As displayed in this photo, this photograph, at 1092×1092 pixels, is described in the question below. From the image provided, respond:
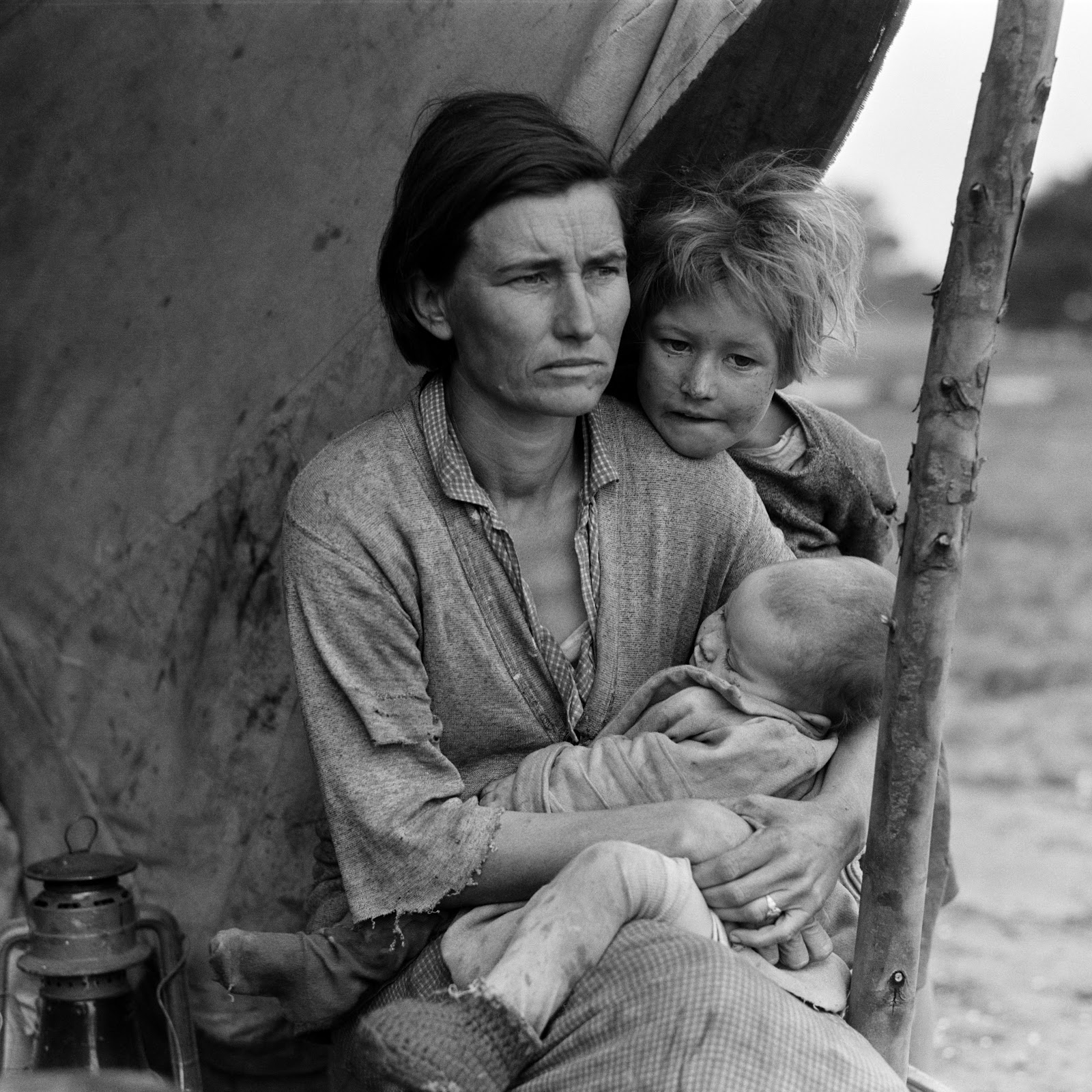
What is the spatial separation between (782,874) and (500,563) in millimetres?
614

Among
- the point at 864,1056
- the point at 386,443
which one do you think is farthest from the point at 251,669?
the point at 864,1056

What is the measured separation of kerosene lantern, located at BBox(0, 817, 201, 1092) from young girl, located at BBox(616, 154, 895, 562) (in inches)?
53.4

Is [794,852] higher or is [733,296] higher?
[733,296]

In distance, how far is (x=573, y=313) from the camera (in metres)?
2.15

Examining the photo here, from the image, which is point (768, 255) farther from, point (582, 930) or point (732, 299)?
point (582, 930)

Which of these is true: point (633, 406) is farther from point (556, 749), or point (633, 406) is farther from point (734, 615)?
point (556, 749)

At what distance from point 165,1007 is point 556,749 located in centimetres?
116

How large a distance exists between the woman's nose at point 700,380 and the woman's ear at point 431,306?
388 millimetres

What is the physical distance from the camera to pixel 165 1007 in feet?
9.31

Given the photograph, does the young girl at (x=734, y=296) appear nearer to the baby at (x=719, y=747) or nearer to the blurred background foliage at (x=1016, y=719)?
the blurred background foliage at (x=1016, y=719)

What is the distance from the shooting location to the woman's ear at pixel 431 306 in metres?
2.25

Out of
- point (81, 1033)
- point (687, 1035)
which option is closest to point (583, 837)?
point (687, 1035)

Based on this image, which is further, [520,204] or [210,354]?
[210,354]

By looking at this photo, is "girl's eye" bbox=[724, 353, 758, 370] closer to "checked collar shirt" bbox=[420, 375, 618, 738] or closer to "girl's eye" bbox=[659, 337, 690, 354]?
"girl's eye" bbox=[659, 337, 690, 354]
